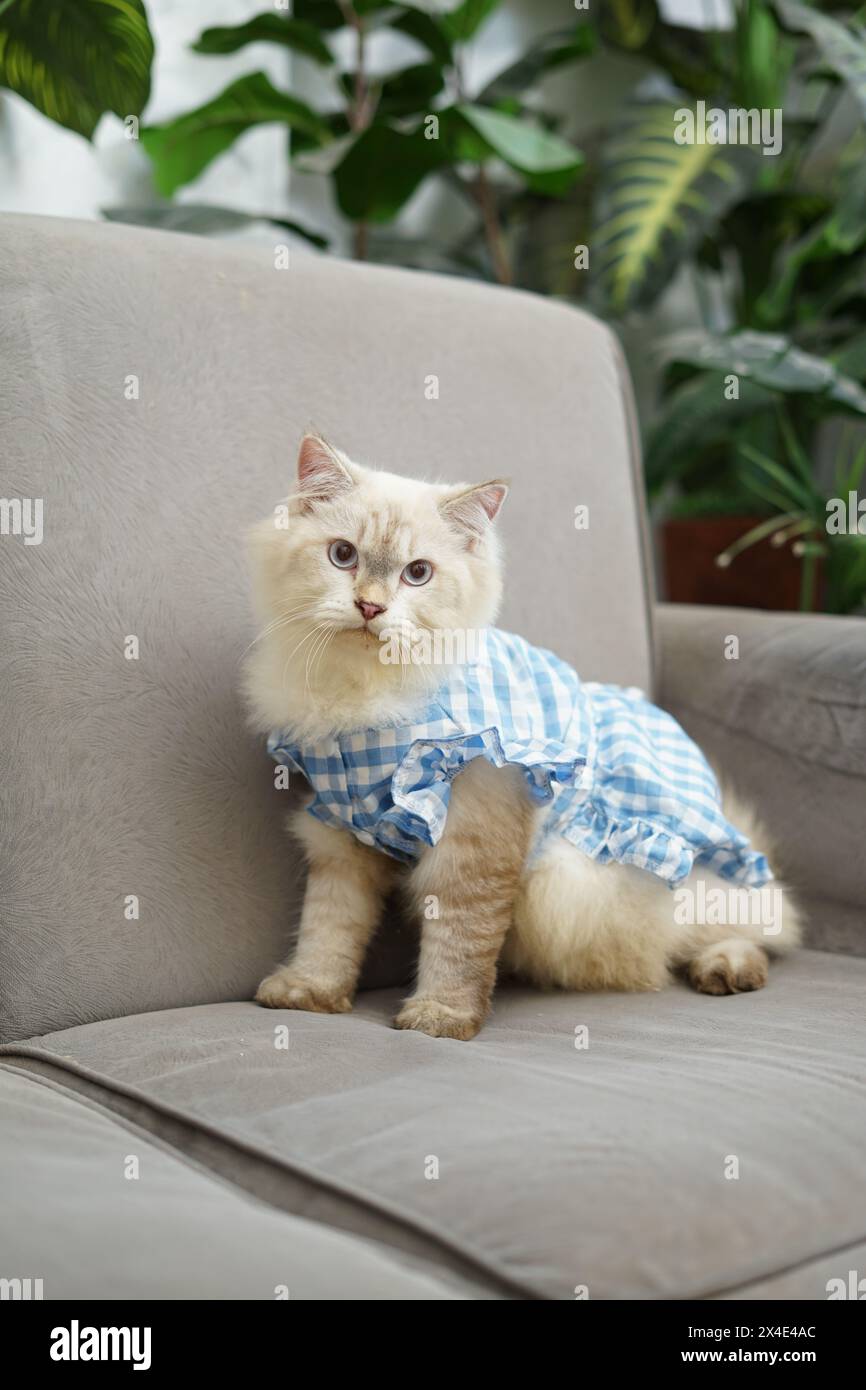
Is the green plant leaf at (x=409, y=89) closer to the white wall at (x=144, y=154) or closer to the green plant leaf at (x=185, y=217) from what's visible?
the white wall at (x=144, y=154)

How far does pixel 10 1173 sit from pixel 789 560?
76.3 inches

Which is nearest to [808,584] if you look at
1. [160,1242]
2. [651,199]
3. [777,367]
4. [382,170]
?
[777,367]

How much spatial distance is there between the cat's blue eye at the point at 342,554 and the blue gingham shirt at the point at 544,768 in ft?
0.48

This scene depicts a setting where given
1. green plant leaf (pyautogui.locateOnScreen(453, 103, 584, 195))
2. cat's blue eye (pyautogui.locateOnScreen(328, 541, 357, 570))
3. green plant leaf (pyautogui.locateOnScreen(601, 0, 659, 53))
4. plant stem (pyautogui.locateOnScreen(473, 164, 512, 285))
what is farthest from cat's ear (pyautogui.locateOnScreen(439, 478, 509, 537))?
green plant leaf (pyautogui.locateOnScreen(601, 0, 659, 53))

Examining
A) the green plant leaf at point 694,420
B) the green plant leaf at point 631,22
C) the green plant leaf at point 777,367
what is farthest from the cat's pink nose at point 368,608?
the green plant leaf at point 631,22

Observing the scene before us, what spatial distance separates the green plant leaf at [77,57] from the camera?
1.63 m

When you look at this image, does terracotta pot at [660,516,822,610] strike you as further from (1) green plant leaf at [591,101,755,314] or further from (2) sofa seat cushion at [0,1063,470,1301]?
(2) sofa seat cushion at [0,1063,470,1301]

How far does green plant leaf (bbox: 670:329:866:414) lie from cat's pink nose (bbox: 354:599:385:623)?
111cm

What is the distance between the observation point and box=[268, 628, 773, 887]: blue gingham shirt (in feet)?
3.86

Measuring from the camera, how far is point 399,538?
1.16 m

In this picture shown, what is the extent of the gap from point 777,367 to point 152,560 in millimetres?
1183

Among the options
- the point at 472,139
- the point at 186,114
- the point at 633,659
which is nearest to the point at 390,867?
the point at 633,659

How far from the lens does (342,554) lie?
3.86 feet
